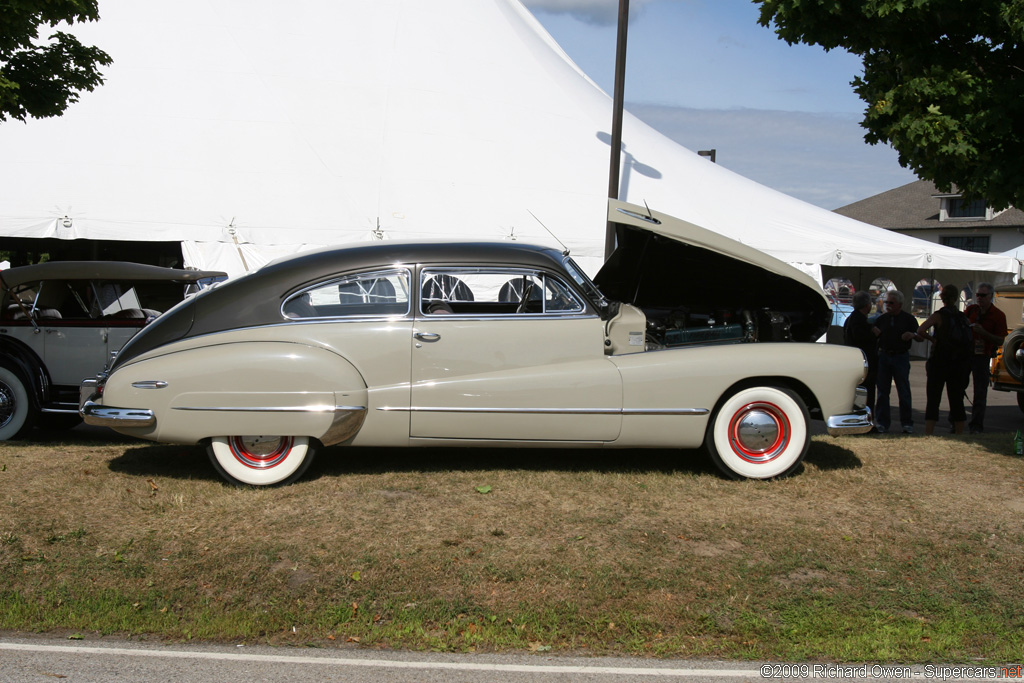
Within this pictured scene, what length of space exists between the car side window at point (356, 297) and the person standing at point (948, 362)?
6106 millimetres

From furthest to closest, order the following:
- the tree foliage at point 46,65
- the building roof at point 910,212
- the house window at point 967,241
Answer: the house window at point 967,241, the building roof at point 910,212, the tree foliage at point 46,65

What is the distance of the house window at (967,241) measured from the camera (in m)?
39.2

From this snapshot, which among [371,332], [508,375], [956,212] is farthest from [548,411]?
[956,212]

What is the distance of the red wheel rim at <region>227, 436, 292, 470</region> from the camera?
577 cm

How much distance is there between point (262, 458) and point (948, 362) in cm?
731

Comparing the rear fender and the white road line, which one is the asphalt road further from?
the rear fender

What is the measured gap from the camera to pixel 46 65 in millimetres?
8594

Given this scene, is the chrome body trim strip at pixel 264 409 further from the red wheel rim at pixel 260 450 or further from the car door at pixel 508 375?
the car door at pixel 508 375

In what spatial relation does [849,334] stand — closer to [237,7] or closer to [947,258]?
[947,258]

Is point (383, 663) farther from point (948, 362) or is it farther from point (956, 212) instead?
point (956, 212)

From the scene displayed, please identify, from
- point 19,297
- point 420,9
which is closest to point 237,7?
point 420,9

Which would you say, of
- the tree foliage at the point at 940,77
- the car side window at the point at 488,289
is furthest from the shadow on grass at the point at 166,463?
the tree foliage at the point at 940,77

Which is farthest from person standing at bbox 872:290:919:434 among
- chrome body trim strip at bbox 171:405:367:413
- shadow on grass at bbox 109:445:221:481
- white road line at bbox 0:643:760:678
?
shadow on grass at bbox 109:445:221:481

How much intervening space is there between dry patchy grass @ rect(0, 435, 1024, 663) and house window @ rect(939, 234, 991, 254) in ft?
124
